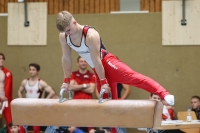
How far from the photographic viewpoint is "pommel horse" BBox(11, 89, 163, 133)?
174 inches

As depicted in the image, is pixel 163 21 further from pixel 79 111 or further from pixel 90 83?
pixel 79 111

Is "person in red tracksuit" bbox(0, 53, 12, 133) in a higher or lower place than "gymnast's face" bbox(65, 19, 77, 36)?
lower

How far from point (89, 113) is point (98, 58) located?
68 cm

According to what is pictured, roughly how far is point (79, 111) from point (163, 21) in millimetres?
5260

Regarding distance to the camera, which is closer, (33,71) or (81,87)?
(81,87)

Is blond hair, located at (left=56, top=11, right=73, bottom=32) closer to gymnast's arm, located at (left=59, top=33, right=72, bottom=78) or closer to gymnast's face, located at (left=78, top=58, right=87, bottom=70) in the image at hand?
gymnast's arm, located at (left=59, top=33, right=72, bottom=78)

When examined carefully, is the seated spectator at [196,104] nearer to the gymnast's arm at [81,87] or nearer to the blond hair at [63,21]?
the gymnast's arm at [81,87]

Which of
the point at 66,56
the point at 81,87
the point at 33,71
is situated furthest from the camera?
the point at 33,71

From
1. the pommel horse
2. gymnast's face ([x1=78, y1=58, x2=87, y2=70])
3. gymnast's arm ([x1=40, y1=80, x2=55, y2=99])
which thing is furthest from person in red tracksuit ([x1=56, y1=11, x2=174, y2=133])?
gymnast's arm ([x1=40, y1=80, x2=55, y2=99])

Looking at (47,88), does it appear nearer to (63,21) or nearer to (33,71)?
(33,71)

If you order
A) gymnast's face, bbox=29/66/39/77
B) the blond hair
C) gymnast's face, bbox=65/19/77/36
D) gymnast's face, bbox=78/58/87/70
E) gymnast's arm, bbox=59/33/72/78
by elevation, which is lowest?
gymnast's face, bbox=29/66/39/77

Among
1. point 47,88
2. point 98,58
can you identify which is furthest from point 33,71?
point 98,58

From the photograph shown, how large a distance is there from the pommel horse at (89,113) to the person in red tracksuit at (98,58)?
21 cm

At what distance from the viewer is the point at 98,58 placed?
4754 millimetres
